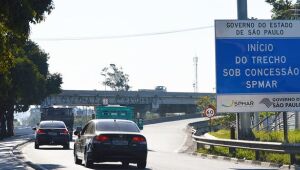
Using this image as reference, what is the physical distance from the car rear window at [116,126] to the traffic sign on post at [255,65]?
4161 millimetres

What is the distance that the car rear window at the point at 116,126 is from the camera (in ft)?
61.5

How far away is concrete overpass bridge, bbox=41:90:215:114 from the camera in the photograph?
432 feet

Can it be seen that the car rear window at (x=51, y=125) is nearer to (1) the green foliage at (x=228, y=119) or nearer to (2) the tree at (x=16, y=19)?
(2) the tree at (x=16, y=19)

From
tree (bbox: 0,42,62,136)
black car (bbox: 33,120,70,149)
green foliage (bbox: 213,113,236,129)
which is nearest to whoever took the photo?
black car (bbox: 33,120,70,149)

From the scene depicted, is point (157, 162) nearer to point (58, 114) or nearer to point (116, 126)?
point (116, 126)

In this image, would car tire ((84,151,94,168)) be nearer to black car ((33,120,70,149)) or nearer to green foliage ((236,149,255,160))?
green foliage ((236,149,255,160))

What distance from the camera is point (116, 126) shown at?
18.9 metres

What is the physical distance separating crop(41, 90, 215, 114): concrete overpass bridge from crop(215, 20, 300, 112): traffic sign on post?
106857mm

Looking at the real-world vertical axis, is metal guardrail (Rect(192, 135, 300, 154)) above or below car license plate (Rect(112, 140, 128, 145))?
below

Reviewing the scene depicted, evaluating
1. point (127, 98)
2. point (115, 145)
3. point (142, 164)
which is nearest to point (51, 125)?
point (142, 164)

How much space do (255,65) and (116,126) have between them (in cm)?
599

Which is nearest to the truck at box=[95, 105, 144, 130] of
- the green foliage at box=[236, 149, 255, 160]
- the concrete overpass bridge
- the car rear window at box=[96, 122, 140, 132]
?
the green foliage at box=[236, 149, 255, 160]

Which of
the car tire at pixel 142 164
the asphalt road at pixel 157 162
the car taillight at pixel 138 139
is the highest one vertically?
the car taillight at pixel 138 139

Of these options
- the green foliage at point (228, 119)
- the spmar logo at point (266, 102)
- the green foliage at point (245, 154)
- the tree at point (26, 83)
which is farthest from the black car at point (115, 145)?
the green foliage at point (228, 119)
